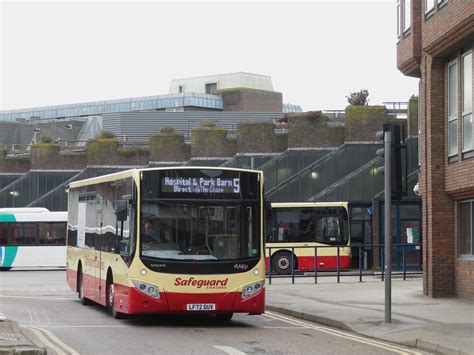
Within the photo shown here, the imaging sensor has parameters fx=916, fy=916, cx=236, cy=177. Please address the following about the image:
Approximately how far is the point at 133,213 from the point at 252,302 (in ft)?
8.82

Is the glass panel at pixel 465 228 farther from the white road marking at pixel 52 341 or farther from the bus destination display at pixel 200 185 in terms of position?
the white road marking at pixel 52 341

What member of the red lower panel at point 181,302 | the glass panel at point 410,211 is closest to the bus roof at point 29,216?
the glass panel at point 410,211

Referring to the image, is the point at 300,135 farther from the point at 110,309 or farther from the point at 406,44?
the point at 110,309

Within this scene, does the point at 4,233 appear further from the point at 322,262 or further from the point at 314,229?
the point at 322,262

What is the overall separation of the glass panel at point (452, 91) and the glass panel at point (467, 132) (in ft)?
2.15

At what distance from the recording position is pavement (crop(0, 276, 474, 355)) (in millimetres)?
13523

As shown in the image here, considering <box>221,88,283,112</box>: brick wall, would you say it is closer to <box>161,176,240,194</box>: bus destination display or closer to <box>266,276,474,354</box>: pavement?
<box>266,276,474,354</box>: pavement

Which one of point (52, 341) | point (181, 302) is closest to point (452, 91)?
point (181, 302)

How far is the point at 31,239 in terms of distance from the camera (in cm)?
4156

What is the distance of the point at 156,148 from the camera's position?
5950cm

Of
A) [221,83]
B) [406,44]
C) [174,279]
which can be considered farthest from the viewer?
[221,83]

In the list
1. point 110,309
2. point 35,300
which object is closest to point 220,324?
point 110,309

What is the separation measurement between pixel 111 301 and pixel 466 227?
29.7 ft

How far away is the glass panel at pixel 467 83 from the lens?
21.3 m
